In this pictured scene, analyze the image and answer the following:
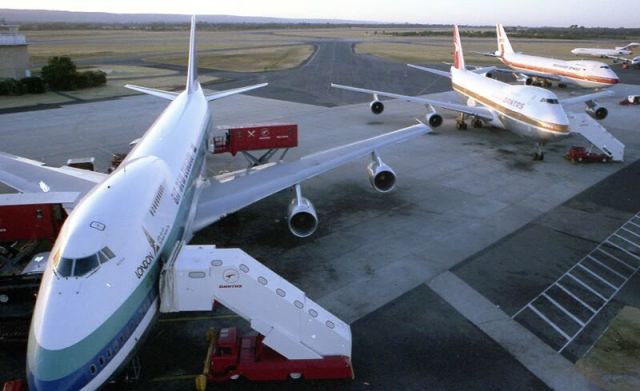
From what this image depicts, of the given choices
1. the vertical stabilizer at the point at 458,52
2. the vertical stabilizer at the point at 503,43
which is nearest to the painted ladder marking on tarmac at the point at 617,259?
the vertical stabilizer at the point at 458,52

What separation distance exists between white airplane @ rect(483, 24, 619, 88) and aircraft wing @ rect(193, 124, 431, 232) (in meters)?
44.5

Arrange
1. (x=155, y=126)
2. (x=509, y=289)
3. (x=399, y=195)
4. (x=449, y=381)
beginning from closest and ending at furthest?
(x=449, y=381) → (x=509, y=289) → (x=155, y=126) → (x=399, y=195)

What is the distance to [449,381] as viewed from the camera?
12.9 metres

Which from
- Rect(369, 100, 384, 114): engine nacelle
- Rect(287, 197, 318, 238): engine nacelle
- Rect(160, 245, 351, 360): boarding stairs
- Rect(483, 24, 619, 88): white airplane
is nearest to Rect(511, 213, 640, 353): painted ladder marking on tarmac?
Rect(160, 245, 351, 360): boarding stairs

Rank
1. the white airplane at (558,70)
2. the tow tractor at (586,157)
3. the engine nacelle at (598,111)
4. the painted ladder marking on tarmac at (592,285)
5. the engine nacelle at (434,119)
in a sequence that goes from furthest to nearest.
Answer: the white airplane at (558,70)
the engine nacelle at (598,111)
the engine nacelle at (434,119)
the tow tractor at (586,157)
the painted ladder marking on tarmac at (592,285)

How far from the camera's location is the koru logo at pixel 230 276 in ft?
40.2

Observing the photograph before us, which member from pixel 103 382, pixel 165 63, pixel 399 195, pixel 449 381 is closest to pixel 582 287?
pixel 449 381

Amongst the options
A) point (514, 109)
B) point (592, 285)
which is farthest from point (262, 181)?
point (514, 109)

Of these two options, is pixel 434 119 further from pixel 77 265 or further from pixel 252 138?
pixel 77 265

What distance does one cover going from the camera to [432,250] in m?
20.2

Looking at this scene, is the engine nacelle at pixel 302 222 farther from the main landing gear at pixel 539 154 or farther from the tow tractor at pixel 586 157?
the tow tractor at pixel 586 157

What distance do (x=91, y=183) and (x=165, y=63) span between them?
77.9 m

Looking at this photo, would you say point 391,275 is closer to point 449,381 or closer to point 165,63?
point 449,381

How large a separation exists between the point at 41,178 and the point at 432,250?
17.5 meters
